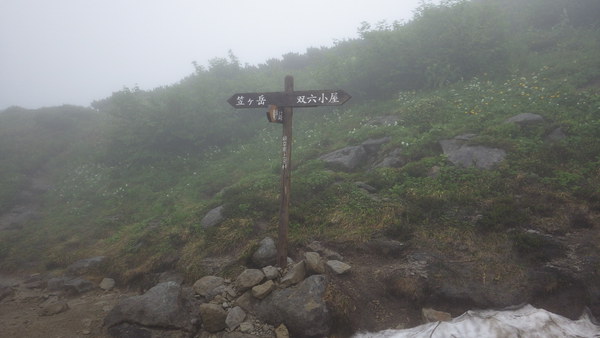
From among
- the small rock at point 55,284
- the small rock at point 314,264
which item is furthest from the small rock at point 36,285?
the small rock at point 314,264

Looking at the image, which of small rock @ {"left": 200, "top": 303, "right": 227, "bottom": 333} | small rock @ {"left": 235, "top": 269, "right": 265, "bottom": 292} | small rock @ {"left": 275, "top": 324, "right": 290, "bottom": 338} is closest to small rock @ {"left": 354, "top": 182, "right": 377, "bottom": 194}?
small rock @ {"left": 235, "top": 269, "right": 265, "bottom": 292}

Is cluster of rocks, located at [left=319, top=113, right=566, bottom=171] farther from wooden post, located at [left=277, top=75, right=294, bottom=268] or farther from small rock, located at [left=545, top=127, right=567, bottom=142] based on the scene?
wooden post, located at [left=277, top=75, right=294, bottom=268]

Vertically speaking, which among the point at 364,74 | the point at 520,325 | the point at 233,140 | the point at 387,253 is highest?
the point at 364,74

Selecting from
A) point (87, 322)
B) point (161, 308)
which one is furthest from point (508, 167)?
point (87, 322)

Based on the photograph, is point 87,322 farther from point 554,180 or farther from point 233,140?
point 233,140

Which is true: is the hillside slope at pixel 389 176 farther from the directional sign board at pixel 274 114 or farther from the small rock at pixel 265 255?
the directional sign board at pixel 274 114

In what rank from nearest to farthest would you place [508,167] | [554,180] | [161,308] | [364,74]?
1. [161,308]
2. [554,180]
3. [508,167]
4. [364,74]

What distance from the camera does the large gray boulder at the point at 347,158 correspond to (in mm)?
11945

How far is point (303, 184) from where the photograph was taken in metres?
10.9

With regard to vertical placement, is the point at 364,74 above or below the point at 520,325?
above

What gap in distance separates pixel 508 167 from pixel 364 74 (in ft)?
36.7

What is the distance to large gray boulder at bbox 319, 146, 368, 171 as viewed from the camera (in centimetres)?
1195

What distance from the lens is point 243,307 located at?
630 cm

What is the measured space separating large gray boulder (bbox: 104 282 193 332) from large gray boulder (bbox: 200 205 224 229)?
3.21 m
